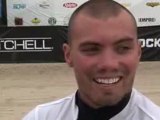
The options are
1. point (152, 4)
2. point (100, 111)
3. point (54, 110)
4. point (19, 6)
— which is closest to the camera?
point (100, 111)

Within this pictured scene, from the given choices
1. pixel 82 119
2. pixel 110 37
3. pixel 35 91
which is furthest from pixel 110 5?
pixel 35 91

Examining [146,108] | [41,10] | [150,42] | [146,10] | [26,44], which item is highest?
[146,108]

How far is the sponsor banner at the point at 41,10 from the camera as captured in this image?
18.7 metres

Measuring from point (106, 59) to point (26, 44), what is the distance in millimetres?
14312

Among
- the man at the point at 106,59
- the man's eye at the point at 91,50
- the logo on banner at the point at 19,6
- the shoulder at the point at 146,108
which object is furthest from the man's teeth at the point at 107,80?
the logo on banner at the point at 19,6

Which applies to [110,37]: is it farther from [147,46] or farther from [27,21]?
[27,21]

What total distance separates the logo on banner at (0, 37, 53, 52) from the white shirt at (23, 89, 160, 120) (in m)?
13.7

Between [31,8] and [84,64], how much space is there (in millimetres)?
17087

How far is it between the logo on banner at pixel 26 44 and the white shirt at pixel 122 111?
13.7 metres

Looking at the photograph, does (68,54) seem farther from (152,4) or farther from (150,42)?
(152,4)

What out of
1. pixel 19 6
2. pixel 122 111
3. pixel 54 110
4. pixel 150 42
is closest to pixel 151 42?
pixel 150 42

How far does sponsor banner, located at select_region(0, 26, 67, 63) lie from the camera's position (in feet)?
52.1

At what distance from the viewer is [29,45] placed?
16.1 m

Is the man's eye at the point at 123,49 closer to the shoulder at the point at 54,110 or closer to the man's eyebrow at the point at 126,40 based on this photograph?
the man's eyebrow at the point at 126,40
